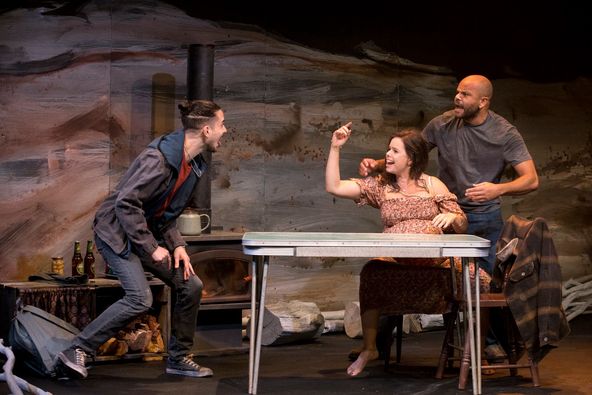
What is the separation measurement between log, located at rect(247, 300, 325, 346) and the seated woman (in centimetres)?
120

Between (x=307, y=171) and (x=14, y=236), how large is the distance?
7.42 ft

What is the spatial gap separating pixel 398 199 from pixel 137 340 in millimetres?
1807

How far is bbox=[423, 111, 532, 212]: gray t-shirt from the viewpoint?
21.3 feet

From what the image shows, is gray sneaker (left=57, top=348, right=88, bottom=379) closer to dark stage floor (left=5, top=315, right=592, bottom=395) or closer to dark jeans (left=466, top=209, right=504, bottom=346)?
dark stage floor (left=5, top=315, right=592, bottom=395)

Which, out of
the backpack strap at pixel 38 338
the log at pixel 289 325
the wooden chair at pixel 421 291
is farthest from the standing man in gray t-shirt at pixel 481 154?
the backpack strap at pixel 38 338

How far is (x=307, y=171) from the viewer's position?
315 inches

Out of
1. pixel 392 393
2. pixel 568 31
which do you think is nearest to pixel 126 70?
pixel 392 393

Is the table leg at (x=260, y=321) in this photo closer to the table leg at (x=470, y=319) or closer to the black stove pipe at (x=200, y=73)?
the table leg at (x=470, y=319)

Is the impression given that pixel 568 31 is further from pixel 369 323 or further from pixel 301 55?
pixel 369 323

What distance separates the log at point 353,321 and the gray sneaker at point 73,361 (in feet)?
7.89

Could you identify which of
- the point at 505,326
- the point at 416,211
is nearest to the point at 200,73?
the point at 416,211

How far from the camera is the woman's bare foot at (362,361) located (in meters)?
5.83

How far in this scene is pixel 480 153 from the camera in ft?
21.3

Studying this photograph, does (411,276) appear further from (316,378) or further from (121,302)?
(121,302)
